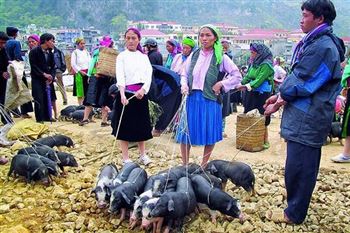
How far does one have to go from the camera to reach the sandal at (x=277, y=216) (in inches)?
149

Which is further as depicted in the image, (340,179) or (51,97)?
(51,97)

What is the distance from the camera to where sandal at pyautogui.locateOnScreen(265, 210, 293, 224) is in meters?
3.79

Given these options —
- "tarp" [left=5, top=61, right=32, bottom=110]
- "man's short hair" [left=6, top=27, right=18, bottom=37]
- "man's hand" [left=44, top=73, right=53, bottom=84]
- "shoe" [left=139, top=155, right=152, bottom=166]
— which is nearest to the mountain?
"man's short hair" [left=6, top=27, right=18, bottom=37]

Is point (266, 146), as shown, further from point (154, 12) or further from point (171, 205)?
point (154, 12)

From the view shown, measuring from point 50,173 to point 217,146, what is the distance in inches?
122

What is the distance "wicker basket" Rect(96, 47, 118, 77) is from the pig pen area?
148cm

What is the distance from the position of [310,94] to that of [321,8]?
0.75 metres

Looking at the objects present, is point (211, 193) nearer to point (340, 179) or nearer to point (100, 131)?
point (340, 179)

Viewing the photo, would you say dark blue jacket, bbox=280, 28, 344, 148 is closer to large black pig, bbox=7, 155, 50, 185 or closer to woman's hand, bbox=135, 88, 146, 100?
woman's hand, bbox=135, 88, 146, 100

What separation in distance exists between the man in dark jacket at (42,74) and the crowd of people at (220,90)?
2 cm

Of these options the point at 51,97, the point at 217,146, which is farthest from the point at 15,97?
the point at 217,146

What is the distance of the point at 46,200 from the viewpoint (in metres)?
4.38

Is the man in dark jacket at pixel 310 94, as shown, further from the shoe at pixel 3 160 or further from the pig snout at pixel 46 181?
the shoe at pixel 3 160

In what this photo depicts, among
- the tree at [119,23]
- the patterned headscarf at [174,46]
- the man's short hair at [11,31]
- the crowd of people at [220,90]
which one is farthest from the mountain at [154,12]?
the crowd of people at [220,90]
